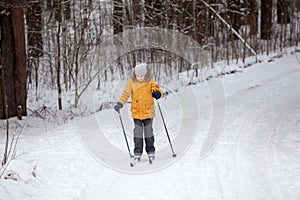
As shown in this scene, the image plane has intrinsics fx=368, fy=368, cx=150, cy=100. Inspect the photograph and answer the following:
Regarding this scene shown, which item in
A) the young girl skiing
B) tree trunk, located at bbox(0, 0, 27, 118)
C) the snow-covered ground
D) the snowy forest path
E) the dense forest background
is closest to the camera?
the snow-covered ground

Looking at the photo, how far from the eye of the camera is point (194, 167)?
5.67 meters

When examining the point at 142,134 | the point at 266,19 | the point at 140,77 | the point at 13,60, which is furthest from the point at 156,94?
the point at 266,19

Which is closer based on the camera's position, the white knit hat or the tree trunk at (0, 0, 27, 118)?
the white knit hat

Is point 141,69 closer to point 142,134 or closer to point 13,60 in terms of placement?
point 142,134

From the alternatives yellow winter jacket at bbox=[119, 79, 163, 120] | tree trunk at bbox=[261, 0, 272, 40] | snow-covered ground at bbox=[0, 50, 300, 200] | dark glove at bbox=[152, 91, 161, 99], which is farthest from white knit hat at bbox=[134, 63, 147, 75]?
tree trunk at bbox=[261, 0, 272, 40]

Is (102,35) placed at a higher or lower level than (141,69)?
higher

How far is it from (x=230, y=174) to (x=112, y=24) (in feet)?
33.0

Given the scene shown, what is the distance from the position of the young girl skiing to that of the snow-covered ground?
371 millimetres

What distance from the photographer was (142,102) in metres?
5.96

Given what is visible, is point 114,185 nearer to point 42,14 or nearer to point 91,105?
point 91,105

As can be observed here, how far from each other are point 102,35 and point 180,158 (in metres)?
8.68

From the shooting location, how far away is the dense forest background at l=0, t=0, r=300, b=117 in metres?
10.5

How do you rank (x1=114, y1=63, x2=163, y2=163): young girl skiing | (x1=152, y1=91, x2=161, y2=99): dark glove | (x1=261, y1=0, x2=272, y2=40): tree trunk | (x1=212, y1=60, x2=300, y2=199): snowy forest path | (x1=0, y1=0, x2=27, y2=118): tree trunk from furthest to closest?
(x1=261, y1=0, x2=272, y2=40): tree trunk
(x1=0, y1=0, x2=27, y2=118): tree trunk
(x1=114, y1=63, x2=163, y2=163): young girl skiing
(x1=152, y1=91, x2=161, y2=99): dark glove
(x1=212, y1=60, x2=300, y2=199): snowy forest path

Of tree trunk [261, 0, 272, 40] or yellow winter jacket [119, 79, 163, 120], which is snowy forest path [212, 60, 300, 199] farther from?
tree trunk [261, 0, 272, 40]
